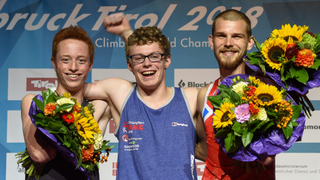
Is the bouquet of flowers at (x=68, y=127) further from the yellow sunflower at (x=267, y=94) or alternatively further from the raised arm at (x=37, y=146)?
the yellow sunflower at (x=267, y=94)

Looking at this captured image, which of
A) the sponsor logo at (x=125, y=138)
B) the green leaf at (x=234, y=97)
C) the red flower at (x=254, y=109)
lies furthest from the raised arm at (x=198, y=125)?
the red flower at (x=254, y=109)

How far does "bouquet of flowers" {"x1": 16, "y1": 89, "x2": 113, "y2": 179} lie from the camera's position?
1584 mm

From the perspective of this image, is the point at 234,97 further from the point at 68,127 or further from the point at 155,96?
the point at 68,127

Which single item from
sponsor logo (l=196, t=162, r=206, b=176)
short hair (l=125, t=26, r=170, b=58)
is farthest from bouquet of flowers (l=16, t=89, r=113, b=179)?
sponsor logo (l=196, t=162, r=206, b=176)

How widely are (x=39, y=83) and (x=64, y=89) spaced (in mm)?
1529

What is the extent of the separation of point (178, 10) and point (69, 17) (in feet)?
4.23

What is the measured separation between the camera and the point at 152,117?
199 cm

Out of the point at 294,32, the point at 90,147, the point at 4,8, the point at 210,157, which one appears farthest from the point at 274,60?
the point at 4,8

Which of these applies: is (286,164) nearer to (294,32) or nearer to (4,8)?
(294,32)

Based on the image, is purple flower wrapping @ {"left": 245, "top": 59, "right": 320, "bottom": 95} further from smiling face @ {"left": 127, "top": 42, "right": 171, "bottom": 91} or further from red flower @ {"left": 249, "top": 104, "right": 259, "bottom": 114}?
smiling face @ {"left": 127, "top": 42, "right": 171, "bottom": 91}

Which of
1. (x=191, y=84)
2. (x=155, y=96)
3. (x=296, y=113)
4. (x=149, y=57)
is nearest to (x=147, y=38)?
(x=149, y=57)

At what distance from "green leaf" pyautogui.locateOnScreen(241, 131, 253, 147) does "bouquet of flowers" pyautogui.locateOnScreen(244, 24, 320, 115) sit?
33 cm

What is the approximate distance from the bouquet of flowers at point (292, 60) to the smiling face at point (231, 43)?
34cm

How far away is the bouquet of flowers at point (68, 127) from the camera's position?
158cm
